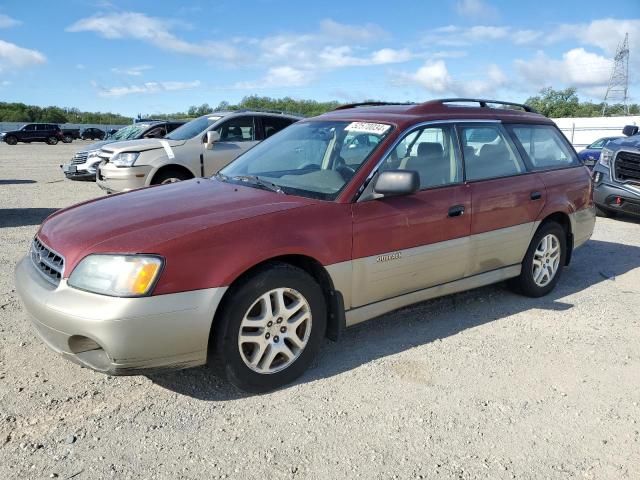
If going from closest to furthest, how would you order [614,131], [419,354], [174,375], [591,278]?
[174,375] → [419,354] → [591,278] → [614,131]

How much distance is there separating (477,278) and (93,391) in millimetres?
2919

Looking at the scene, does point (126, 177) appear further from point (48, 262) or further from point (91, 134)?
point (91, 134)

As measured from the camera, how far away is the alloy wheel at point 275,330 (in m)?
3.07

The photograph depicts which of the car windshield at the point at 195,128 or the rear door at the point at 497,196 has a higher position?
the car windshield at the point at 195,128

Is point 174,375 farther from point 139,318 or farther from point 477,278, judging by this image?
point 477,278

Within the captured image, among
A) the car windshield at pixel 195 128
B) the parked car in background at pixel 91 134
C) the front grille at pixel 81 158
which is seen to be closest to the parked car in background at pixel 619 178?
the car windshield at pixel 195 128

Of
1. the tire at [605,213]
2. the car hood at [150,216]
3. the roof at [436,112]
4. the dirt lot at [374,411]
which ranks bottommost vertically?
the dirt lot at [374,411]

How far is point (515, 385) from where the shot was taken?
3.33 meters

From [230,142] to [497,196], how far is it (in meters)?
6.20

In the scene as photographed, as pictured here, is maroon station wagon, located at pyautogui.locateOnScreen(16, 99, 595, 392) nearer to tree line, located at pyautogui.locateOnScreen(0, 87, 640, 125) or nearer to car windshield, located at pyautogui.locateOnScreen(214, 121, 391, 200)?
car windshield, located at pyautogui.locateOnScreen(214, 121, 391, 200)

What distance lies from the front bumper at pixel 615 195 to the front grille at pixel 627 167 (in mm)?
125

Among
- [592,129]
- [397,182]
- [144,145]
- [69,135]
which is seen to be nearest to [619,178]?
[397,182]

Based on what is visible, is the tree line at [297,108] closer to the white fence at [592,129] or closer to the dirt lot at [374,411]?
the white fence at [592,129]

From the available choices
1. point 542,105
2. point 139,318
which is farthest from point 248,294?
point 542,105
